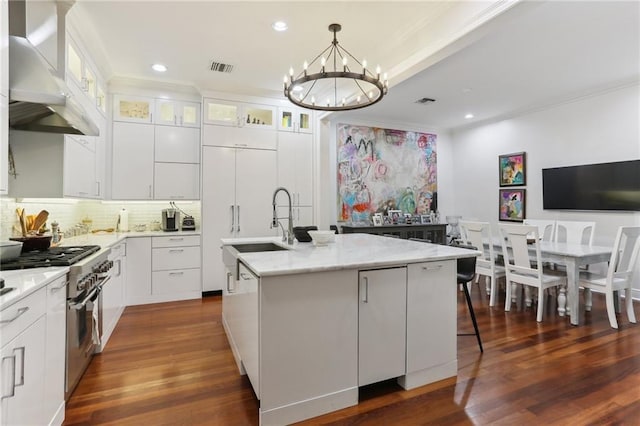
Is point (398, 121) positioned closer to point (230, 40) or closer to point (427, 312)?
point (230, 40)

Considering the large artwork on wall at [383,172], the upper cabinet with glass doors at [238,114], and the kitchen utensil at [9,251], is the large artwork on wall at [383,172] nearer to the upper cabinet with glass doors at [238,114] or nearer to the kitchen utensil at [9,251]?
the upper cabinet with glass doors at [238,114]

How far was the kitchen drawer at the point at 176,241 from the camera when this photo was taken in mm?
4227

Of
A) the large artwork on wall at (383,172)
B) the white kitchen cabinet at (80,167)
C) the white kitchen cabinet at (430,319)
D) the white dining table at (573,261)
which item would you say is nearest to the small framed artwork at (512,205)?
the large artwork on wall at (383,172)

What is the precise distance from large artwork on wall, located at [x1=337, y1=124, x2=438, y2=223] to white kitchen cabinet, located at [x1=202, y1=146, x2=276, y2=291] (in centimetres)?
157

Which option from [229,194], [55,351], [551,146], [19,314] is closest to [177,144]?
[229,194]

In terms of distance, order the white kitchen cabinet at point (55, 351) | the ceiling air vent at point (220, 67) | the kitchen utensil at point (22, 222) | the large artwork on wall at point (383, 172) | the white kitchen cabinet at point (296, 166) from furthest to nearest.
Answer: the large artwork on wall at point (383, 172), the white kitchen cabinet at point (296, 166), the ceiling air vent at point (220, 67), the kitchen utensil at point (22, 222), the white kitchen cabinet at point (55, 351)

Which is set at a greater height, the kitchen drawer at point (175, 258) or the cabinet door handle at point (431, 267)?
the cabinet door handle at point (431, 267)

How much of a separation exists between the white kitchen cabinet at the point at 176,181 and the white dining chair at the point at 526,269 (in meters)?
4.12

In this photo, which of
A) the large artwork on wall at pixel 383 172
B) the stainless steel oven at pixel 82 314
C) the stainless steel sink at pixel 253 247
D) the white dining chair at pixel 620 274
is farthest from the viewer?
the large artwork on wall at pixel 383 172

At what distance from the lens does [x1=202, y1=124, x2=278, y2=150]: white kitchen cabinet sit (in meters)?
4.55

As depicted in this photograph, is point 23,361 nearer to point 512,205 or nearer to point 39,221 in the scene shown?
point 39,221

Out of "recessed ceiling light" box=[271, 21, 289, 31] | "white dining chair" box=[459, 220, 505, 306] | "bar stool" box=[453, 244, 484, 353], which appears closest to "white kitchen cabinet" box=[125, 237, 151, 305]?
"recessed ceiling light" box=[271, 21, 289, 31]

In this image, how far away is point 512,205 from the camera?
19.2 feet

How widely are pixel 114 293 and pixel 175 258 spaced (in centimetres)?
112
